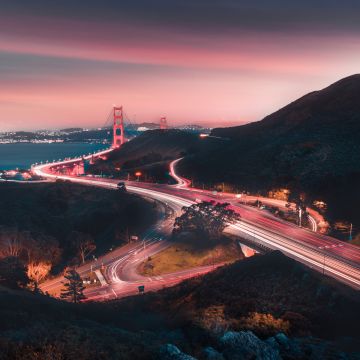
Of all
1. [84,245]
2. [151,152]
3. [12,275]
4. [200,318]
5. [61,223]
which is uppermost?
[151,152]

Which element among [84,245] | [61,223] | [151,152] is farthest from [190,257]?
[151,152]

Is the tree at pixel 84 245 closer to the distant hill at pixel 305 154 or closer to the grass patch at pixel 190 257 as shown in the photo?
the grass patch at pixel 190 257

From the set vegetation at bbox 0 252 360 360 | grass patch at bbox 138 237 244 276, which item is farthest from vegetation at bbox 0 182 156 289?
vegetation at bbox 0 252 360 360

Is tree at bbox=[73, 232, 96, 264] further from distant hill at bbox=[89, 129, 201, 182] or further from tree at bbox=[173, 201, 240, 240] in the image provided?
distant hill at bbox=[89, 129, 201, 182]

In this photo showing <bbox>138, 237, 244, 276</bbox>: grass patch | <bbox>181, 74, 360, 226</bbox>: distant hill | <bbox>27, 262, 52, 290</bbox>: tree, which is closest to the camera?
<bbox>27, 262, 52, 290</bbox>: tree

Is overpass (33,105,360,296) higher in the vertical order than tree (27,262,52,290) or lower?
higher

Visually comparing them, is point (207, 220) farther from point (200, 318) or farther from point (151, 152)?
point (151, 152)
